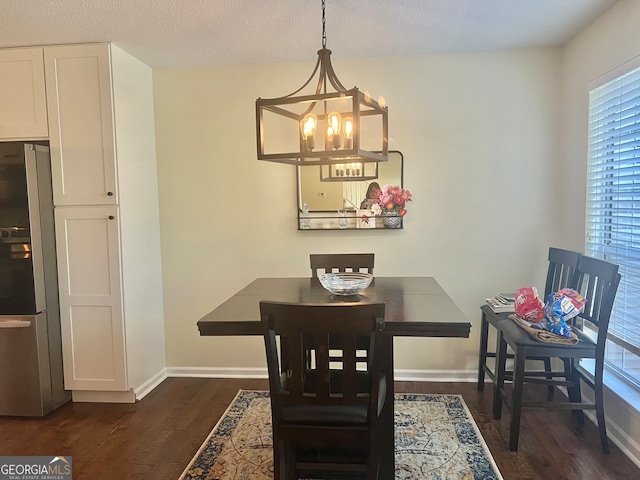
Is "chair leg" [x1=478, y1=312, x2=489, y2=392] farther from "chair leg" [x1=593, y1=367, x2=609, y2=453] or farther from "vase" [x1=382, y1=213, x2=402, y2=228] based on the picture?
"vase" [x1=382, y1=213, x2=402, y2=228]

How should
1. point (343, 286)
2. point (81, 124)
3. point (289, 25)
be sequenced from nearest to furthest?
point (343, 286) < point (289, 25) < point (81, 124)

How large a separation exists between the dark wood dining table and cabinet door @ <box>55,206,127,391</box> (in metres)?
1.11

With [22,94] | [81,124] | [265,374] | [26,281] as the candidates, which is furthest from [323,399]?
[22,94]

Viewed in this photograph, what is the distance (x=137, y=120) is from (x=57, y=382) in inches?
74.1

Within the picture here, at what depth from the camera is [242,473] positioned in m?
2.16

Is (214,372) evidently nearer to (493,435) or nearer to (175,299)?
(175,299)

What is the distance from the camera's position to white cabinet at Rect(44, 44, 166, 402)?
2850mm

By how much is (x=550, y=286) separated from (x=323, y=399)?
203 centimetres

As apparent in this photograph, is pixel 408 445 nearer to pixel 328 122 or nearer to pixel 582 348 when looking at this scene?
pixel 582 348

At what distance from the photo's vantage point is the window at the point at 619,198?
2.33 metres

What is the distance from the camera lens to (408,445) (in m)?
2.38

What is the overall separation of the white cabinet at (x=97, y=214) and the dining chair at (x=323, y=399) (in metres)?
1.77

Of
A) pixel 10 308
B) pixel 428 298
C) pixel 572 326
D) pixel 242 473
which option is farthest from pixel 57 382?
pixel 572 326

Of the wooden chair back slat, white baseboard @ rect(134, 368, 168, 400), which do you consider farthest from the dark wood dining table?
white baseboard @ rect(134, 368, 168, 400)
